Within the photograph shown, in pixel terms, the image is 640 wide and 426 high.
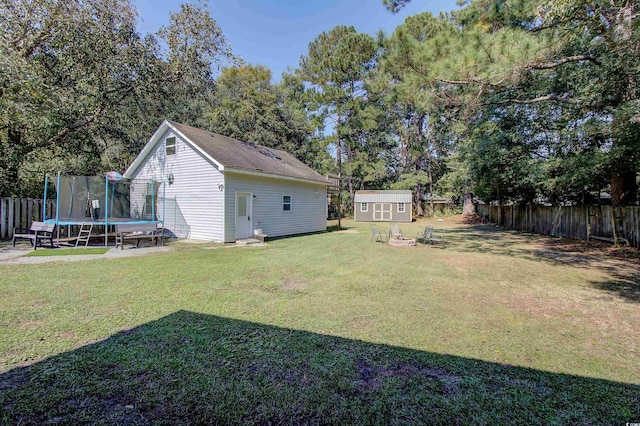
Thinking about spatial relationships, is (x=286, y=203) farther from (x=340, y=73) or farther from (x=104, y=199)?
(x=340, y=73)

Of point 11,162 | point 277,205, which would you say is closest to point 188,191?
point 277,205

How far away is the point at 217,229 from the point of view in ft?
37.6

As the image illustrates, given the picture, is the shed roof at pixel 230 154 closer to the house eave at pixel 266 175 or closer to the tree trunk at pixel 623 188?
the house eave at pixel 266 175

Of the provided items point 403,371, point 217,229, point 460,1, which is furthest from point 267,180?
point 403,371

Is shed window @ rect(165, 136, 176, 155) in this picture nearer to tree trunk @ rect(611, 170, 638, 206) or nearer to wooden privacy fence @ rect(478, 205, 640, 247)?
tree trunk @ rect(611, 170, 638, 206)

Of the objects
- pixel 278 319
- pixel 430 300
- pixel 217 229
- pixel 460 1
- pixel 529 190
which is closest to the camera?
pixel 278 319

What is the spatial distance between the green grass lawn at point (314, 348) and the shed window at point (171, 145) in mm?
7636

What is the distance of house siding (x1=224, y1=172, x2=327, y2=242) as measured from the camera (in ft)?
37.8

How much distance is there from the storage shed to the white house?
13.5m

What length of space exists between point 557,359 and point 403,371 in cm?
170

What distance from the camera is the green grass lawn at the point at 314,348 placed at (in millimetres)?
2264

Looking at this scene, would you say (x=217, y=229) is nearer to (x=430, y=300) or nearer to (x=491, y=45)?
Answer: (x=430, y=300)

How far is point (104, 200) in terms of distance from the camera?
11273 millimetres

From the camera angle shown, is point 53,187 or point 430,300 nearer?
point 430,300
